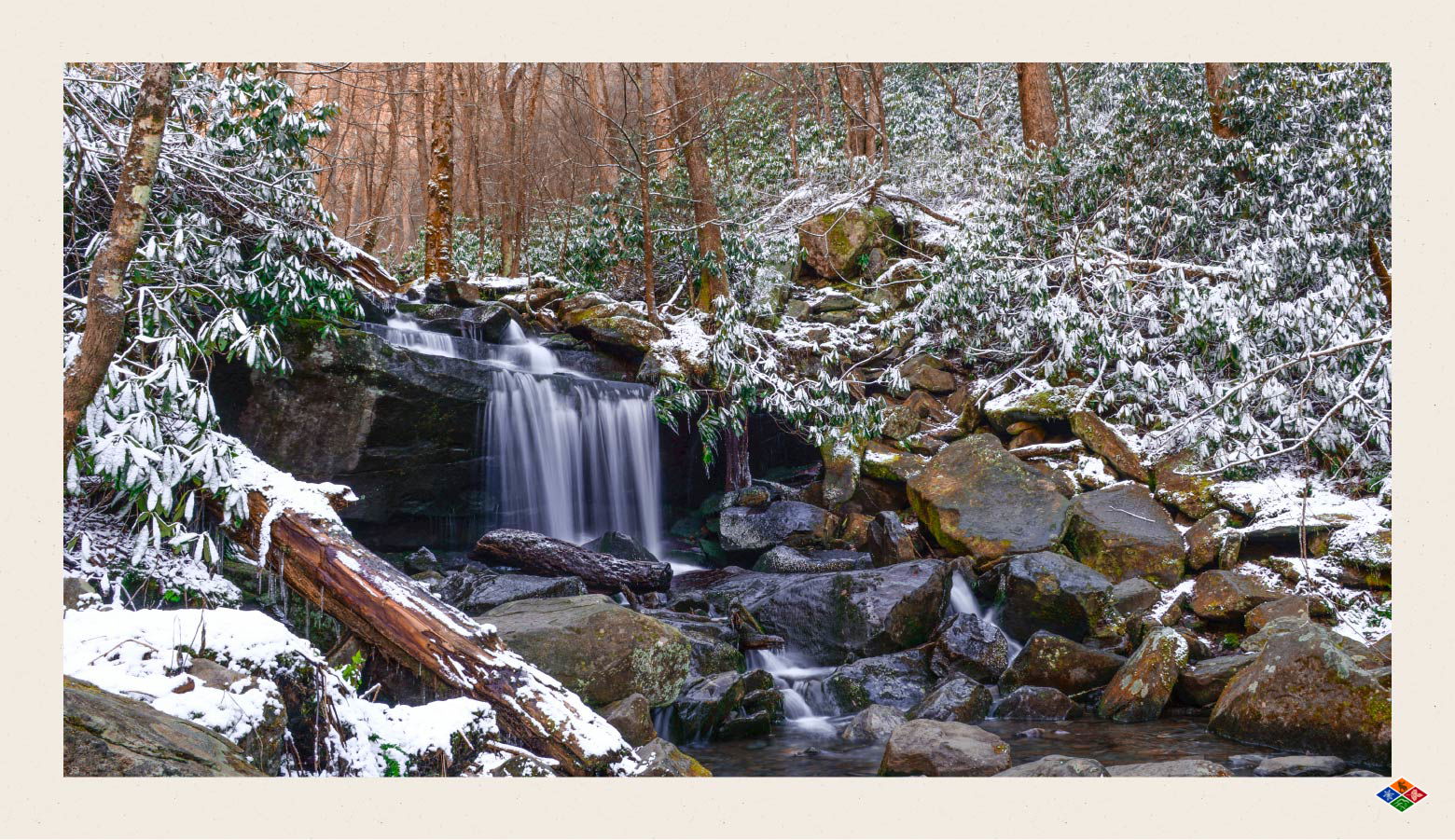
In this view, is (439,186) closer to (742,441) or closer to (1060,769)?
(742,441)

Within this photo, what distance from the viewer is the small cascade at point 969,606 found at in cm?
533

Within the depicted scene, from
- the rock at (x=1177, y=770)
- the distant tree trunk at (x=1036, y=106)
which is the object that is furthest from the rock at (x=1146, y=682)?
the distant tree trunk at (x=1036, y=106)

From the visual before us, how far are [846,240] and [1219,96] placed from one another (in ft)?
11.6

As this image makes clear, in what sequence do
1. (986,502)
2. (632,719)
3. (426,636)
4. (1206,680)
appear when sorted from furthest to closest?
1. (986,502)
2. (1206,680)
3. (632,719)
4. (426,636)

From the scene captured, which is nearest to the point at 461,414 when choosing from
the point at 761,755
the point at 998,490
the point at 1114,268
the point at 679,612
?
the point at 679,612

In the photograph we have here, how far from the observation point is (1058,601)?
5250 millimetres

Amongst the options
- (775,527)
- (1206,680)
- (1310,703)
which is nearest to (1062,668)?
(1206,680)

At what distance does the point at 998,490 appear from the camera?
642 cm

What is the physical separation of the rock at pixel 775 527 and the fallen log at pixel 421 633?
12.4ft

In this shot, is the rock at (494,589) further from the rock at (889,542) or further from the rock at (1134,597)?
the rock at (1134,597)

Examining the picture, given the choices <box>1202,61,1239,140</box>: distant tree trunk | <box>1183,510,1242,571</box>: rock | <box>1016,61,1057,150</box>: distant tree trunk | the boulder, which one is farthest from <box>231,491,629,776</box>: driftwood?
<box>1016,61,1057,150</box>: distant tree trunk

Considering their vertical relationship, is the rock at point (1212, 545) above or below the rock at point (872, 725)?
above

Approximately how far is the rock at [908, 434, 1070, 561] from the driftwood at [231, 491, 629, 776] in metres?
3.81
